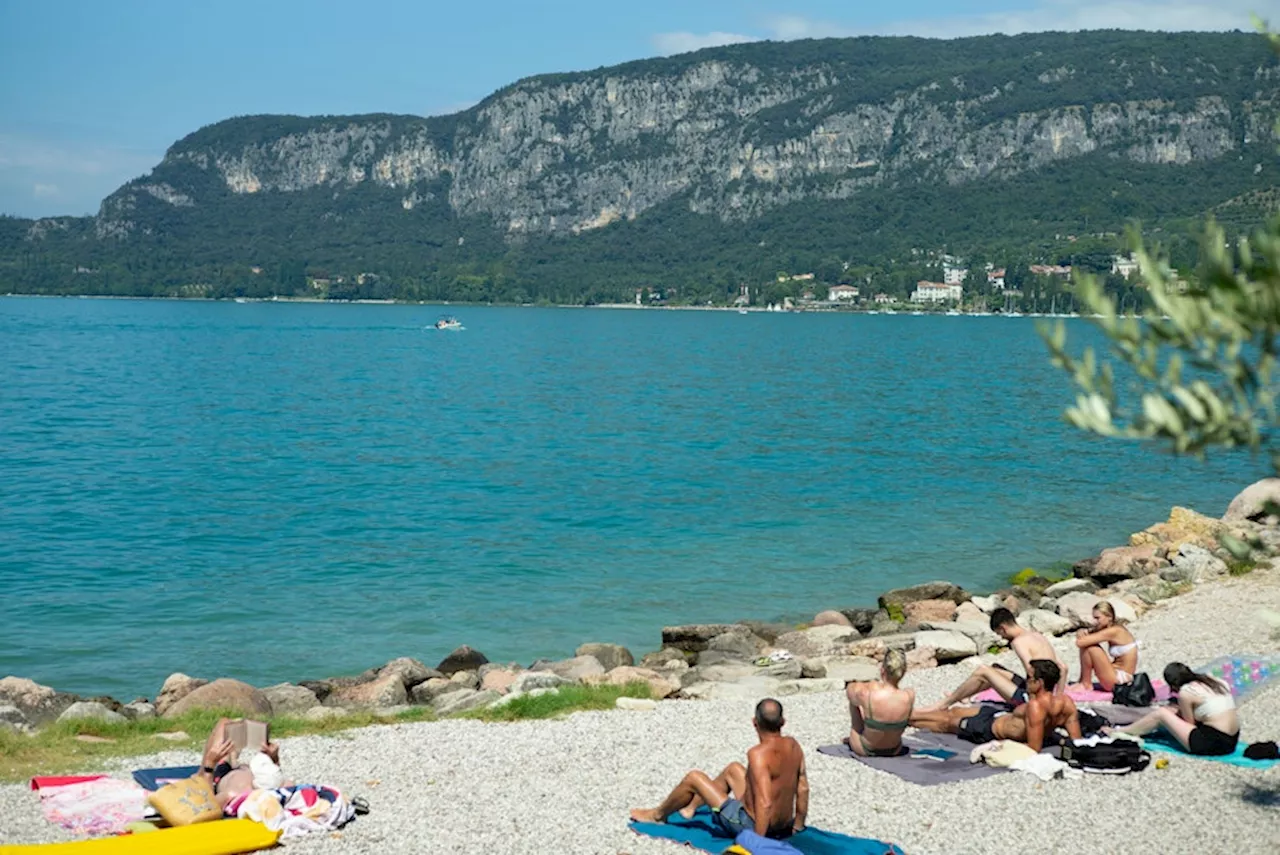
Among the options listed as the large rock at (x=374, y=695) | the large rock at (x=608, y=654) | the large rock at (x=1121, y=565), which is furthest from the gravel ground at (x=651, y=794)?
the large rock at (x=1121, y=565)

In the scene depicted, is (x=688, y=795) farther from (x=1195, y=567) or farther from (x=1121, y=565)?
(x=1121, y=565)

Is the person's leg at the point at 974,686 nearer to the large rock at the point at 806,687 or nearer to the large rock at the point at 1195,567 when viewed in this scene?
the large rock at the point at 806,687

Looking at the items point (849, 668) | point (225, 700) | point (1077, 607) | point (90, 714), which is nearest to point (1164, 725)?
point (849, 668)

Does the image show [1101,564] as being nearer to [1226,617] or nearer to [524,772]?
[1226,617]

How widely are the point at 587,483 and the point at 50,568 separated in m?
16.6

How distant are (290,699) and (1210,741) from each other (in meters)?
10.5

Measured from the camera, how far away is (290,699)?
1631cm

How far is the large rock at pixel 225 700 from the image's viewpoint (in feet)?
48.8

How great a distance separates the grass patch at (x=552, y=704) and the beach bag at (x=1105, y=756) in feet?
16.6

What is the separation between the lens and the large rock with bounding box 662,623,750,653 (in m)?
20.0

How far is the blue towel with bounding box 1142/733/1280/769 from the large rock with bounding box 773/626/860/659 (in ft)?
21.7

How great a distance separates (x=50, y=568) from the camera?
25812 millimetres

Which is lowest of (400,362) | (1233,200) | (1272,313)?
(400,362)

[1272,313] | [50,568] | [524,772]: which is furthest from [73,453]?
[1272,313]
